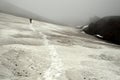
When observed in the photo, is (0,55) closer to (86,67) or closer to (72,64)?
(72,64)

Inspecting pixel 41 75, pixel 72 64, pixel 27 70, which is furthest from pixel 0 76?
pixel 72 64

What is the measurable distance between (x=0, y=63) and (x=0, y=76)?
4.04 ft

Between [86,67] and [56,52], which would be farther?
[56,52]

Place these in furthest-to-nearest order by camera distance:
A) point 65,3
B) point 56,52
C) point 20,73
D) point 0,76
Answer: point 65,3, point 56,52, point 20,73, point 0,76

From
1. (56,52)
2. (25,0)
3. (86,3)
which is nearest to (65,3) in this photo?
(86,3)

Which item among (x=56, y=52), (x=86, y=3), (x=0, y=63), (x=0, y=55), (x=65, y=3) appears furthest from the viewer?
(x=65, y=3)

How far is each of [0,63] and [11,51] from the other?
184 centimetres

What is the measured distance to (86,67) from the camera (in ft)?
28.9

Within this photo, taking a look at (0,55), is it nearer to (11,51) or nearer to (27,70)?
(11,51)

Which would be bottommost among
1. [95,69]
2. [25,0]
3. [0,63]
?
[95,69]

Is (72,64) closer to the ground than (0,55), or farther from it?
closer to the ground

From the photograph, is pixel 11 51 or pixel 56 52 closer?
pixel 11 51

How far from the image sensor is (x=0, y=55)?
26.9 feet

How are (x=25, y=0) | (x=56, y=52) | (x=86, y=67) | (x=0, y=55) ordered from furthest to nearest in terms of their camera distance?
(x=25, y=0) → (x=56, y=52) → (x=86, y=67) → (x=0, y=55)
